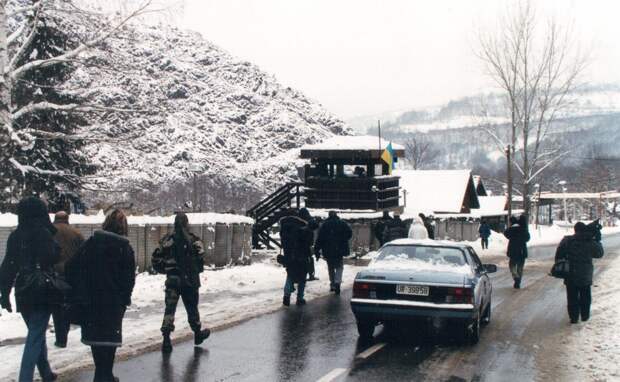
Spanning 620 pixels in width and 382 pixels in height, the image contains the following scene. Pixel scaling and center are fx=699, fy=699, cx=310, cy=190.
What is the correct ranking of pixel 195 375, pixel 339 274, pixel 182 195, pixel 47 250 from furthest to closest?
pixel 182 195 < pixel 339 274 < pixel 195 375 < pixel 47 250

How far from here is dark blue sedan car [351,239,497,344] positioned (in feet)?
31.4

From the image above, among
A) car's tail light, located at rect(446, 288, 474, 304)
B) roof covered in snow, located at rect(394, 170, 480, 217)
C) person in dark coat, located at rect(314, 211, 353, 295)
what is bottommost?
car's tail light, located at rect(446, 288, 474, 304)

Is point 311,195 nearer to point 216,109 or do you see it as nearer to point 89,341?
point 89,341

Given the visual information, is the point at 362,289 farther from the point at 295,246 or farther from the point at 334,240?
the point at 334,240

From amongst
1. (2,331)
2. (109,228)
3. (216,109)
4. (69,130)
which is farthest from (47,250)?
(216,109)

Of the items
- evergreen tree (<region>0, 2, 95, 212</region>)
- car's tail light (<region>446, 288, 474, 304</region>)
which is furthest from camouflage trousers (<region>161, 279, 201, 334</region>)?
evergreen tree (<region>0, 2, 95, 212</region>)

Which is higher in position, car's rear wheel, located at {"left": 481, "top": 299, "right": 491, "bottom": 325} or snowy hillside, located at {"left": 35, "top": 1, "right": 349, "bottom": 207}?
snowy hillside, located at {"left": 35, "top": 1, "right": 349, "bottom": 207}

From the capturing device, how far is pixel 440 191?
58.2 metres

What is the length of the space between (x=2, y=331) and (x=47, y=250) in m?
4.06

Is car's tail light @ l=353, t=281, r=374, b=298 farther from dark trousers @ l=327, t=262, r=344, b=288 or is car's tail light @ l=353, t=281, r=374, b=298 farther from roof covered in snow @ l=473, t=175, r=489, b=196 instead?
roof covered in snow @ l=473, t=175, r=489, b=196

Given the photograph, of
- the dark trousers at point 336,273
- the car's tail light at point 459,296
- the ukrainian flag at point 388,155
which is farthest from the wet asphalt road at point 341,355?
the ukrainian flag at point 388,155

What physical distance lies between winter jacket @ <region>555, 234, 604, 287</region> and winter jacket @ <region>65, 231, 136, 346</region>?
8.46 m

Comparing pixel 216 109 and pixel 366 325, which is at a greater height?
pixel 216 109

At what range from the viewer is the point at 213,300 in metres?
14.5
